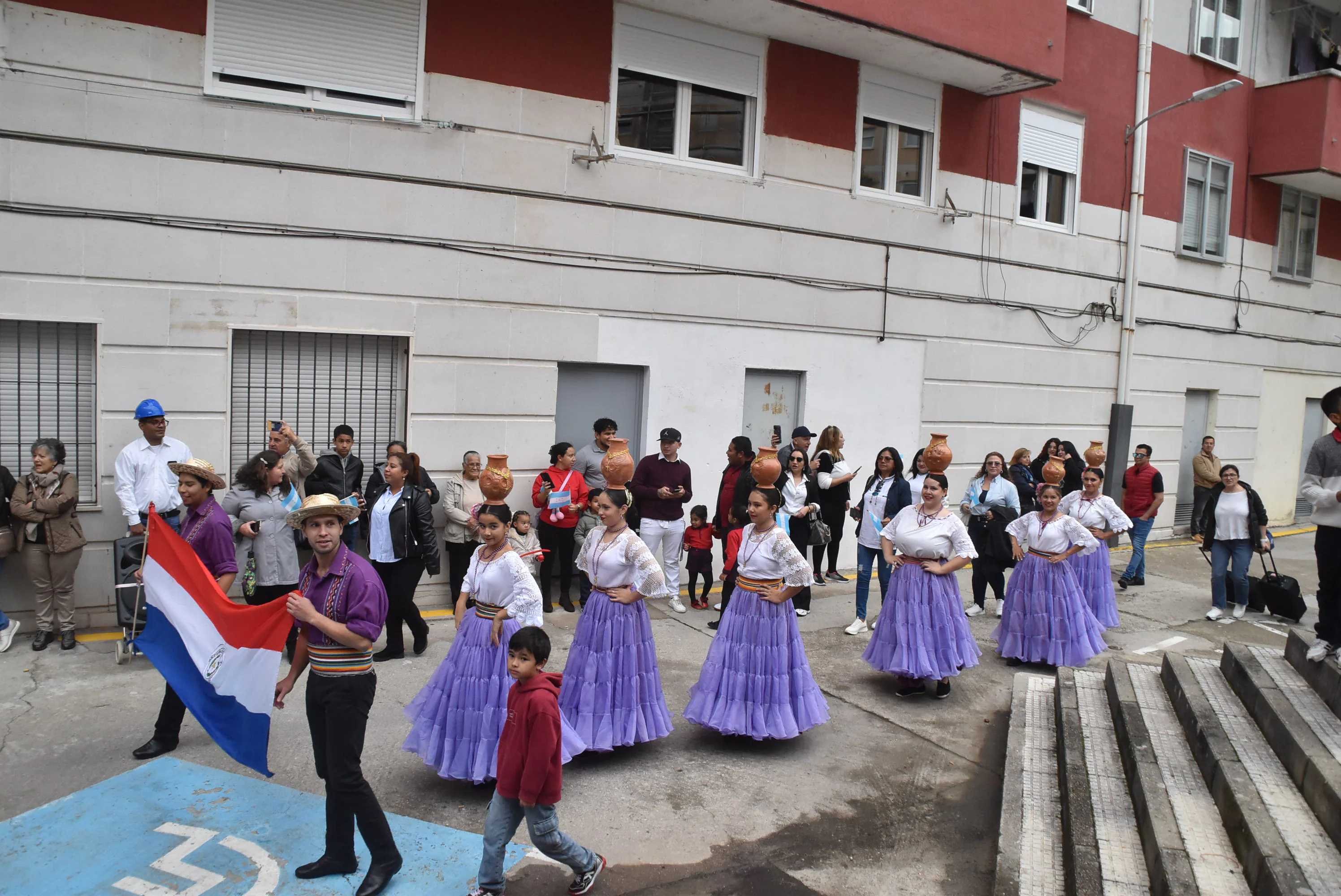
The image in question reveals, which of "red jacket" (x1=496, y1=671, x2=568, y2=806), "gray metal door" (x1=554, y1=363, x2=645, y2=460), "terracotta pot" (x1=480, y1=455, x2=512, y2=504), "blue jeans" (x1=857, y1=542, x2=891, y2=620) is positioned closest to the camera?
"red jacket" (x1=496, y1=671, x2=568, y2=806)

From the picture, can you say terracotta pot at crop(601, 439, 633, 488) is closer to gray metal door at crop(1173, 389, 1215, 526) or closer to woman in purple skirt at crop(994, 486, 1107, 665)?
woman in purple skirt at crop(994, 486, 1107, 665)

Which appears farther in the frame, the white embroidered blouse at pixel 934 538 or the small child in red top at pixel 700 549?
the small child in red top at pixel 700 549

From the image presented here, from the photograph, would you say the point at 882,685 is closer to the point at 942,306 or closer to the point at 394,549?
the point at 394,549

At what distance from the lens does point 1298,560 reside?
1531cm

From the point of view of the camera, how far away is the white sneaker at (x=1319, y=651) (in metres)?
6.18

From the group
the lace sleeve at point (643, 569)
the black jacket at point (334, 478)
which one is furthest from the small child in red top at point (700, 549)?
the lace sleeve at point (643, 569)

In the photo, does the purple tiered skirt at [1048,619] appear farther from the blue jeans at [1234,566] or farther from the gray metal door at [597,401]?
the gray metal door at [597,401]

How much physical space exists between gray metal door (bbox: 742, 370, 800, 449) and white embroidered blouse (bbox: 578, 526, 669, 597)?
219 inches

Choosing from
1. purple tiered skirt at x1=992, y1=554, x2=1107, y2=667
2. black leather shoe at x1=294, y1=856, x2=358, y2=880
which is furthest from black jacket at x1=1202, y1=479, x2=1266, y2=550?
black leather shoe at x1=294, y1=856, x2=358, y2=880

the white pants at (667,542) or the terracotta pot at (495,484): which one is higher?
the terracotta pot at (495,484)

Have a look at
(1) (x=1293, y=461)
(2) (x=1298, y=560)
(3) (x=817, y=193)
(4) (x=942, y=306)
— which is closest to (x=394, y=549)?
(3) (x=817, y=193)

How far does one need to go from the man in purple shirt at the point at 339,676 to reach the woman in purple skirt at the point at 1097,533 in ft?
21.2

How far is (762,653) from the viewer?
6664 mm

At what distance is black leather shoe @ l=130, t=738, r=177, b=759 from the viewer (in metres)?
6.12
